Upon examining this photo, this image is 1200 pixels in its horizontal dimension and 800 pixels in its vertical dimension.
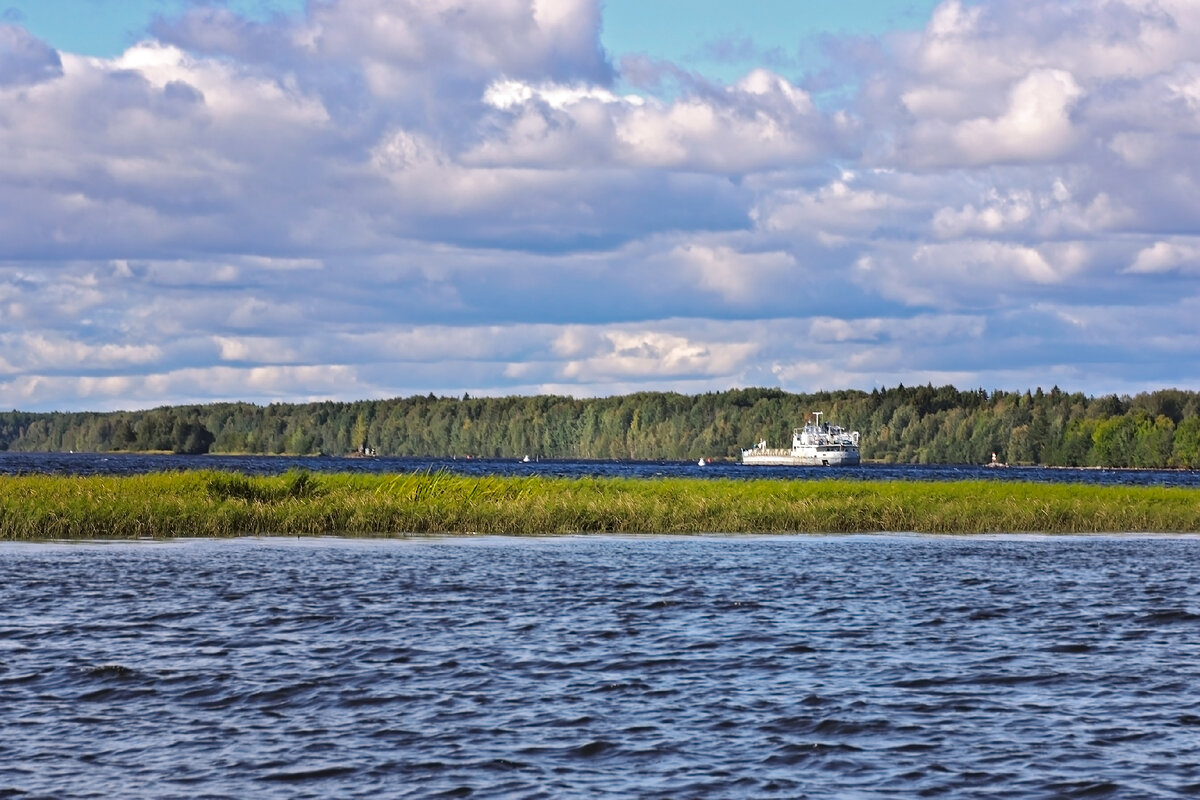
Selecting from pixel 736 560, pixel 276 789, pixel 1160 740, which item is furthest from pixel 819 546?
pixel 276 789

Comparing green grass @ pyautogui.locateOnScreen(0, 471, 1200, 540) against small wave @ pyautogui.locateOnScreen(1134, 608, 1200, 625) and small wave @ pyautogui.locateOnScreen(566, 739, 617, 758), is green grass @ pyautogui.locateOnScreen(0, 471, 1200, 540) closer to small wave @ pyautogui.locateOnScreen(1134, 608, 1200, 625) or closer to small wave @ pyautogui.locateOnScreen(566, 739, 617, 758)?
small wave @ pyautogui.locateOnScreen(1134, 608, 1200, 625)

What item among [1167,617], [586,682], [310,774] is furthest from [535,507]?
[310,774]

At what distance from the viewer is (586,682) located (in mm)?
24984

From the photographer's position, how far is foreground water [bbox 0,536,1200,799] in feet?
60.8

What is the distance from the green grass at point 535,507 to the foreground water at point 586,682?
903 cm

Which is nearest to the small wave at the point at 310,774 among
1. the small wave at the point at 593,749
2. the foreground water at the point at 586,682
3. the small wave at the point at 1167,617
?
the foreground water at the point at 586,682

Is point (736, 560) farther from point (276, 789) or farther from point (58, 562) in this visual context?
point (276, 789)

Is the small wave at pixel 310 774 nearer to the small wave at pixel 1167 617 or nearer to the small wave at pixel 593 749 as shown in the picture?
the small wave at pixel 593 749

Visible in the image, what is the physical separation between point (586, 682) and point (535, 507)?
3448cm

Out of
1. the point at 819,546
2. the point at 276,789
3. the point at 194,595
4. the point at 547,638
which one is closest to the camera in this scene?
the point at 276,789

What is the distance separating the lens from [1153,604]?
1468 inches

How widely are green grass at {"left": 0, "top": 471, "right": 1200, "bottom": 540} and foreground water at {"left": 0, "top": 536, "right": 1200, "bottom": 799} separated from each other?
355 inches

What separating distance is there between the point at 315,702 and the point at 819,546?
3623 cm

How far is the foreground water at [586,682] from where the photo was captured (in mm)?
18547
